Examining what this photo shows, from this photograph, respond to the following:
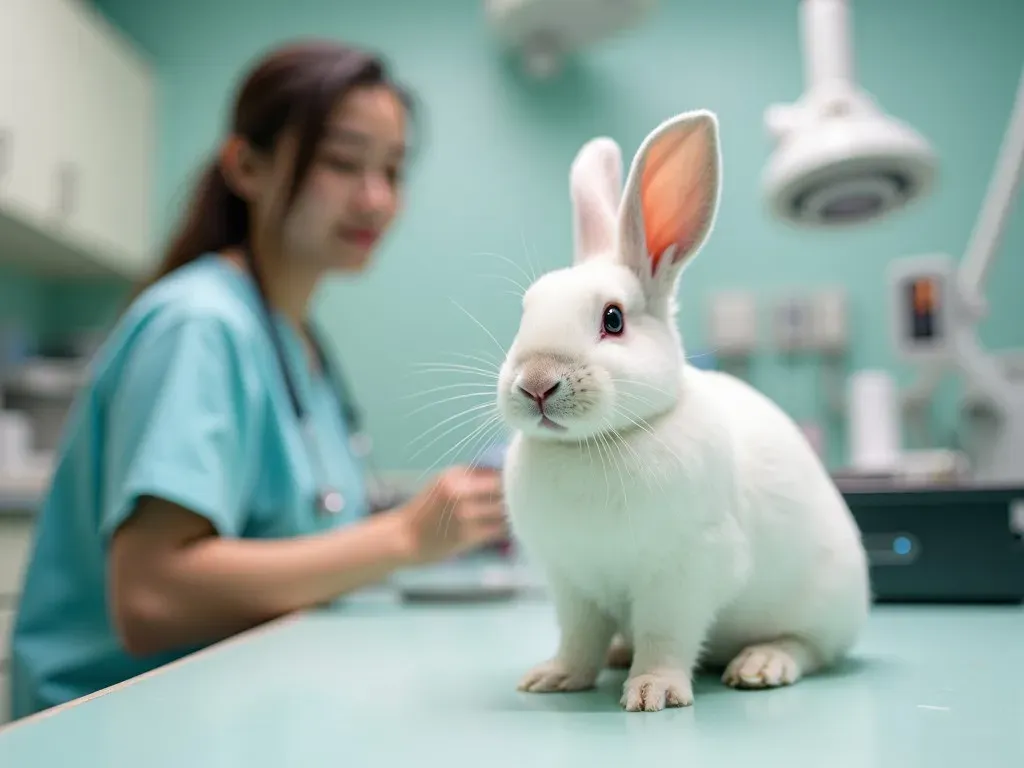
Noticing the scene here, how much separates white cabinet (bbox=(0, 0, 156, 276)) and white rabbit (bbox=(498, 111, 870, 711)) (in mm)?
2152

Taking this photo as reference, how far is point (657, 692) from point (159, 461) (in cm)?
70

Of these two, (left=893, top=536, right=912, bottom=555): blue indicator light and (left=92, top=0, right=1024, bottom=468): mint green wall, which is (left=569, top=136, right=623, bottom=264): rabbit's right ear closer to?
(left=893, top=536, right=912, bottom=555): blue indicator light

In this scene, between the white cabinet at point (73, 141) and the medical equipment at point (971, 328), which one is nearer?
the medical equipment at point (971, 328)

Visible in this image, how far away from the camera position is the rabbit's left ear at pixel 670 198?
1.98 feet

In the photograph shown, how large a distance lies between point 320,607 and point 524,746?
774 millimetres

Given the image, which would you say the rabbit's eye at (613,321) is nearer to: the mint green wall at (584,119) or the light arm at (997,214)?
the light arm at (997,214)

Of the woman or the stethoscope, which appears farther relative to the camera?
the stethoscope

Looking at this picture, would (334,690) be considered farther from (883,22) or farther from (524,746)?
(883,22)

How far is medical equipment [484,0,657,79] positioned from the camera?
102 inches

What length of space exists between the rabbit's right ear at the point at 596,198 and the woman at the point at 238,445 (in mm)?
562

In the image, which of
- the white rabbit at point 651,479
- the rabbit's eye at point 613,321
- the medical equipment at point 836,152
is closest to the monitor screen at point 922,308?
the medical equipment at point 836,152

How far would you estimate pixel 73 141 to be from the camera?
2.79 m

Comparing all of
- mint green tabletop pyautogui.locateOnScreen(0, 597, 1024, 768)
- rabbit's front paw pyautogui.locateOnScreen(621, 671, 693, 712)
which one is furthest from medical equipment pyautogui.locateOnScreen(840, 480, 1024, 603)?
rabbit's front paw pyautogui.locateOnScreen(621, 671, 693, 712)

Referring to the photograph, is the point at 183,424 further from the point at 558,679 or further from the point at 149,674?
the point at 558,679
